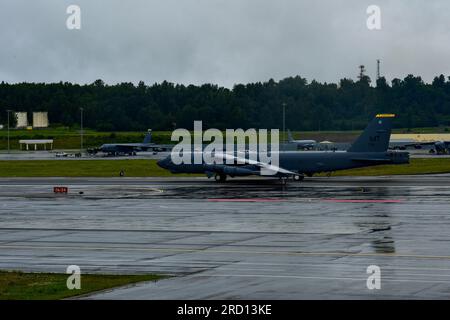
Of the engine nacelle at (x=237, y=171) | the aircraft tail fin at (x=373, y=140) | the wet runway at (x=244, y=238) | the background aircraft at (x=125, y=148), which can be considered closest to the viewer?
the wet runway at (x=244, y=238)

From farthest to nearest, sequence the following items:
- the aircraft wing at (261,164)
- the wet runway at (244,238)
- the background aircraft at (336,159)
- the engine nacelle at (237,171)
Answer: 1. the background aircraft at (336,159)
2. the engine nacelle at (237,171)
3. the aircraft wing at (261,164)
4. the wet runway at (244,238)

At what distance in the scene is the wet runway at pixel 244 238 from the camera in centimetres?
2891

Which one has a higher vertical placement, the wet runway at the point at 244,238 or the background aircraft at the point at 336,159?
the background aircraft at the point at 336,159

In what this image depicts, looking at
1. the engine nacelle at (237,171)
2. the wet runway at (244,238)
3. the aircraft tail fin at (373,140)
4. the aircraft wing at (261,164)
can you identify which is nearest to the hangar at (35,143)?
the aircraft wing at (261,164)

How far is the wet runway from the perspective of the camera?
28906 millimetres

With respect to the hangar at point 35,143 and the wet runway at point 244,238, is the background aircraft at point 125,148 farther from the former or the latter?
the wet runway at point 244,238

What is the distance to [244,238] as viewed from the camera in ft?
137

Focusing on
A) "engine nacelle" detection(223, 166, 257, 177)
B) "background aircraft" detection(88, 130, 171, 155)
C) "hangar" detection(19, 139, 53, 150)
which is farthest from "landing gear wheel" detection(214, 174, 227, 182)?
"hangar" detection(19, 139, 53, 150)

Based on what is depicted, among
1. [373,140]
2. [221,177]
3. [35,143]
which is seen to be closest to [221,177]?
[221,177]

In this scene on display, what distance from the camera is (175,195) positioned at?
6838cm

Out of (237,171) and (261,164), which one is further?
(237,171)

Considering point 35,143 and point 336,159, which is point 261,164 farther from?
point 35,143

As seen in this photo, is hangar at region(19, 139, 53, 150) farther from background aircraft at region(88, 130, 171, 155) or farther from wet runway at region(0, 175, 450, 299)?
wet runway at region(0, 175, 450, 299)
